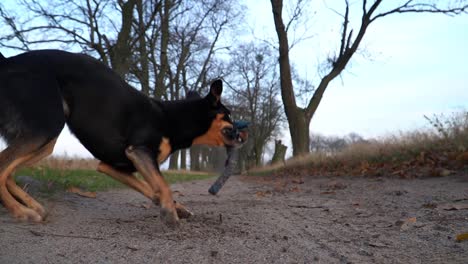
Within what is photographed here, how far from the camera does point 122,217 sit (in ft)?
14.2

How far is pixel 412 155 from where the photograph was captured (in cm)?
948

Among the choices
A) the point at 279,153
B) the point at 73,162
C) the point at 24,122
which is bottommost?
the point at 24,122

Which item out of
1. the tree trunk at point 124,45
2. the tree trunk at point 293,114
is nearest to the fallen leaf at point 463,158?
the tree trunk at point 293,114

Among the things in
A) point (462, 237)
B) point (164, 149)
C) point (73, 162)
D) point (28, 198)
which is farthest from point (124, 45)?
point (462, 237)

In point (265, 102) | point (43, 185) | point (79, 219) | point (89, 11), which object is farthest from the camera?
point (265, 102)

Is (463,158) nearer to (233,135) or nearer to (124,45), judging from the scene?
(233,135)

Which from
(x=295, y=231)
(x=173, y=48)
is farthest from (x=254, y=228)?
(x=173, y=48)

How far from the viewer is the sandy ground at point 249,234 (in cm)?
269

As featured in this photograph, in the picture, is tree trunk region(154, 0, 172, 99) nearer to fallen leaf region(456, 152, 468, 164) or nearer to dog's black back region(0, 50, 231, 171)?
fallen leaf region(456, 152, 468, 164)

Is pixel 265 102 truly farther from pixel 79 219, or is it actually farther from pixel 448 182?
pixel 79 219

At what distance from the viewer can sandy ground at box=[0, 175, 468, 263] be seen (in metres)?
2.69

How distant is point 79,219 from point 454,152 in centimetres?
702

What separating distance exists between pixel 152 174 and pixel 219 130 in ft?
3.23

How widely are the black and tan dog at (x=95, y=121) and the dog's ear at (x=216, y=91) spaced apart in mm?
11
